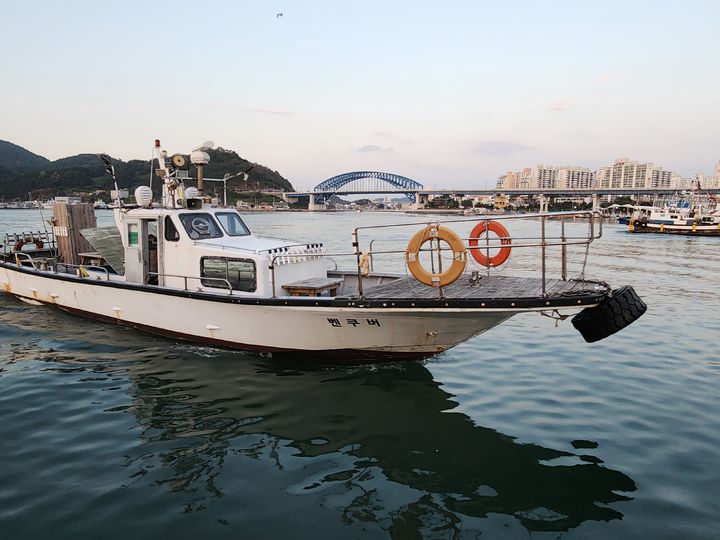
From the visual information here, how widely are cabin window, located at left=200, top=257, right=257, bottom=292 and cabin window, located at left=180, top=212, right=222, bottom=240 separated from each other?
68 centimetres

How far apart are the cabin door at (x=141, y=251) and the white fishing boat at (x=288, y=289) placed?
25 mm

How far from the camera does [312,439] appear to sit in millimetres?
6801

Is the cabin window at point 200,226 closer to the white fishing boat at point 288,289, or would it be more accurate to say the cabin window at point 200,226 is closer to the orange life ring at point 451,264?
the white fishing boat at point 288,289

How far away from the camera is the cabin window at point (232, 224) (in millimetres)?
11117

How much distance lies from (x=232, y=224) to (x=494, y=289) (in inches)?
252

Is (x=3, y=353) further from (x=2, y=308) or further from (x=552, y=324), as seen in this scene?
(x=552, y=324)

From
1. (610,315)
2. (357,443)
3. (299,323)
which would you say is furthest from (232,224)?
(610,315)

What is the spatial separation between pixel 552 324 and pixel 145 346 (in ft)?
35.0

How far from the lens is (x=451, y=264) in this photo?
7.19 m

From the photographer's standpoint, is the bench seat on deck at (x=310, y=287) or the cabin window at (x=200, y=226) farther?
the cabin window at (x=200, y=226)

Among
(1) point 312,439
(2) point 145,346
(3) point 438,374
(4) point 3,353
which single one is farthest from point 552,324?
(4) point 3,353

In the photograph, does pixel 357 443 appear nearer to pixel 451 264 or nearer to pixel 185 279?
pixel 451 264

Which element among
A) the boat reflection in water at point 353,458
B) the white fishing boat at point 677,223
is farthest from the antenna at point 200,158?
the white fishing boat at point 677,223

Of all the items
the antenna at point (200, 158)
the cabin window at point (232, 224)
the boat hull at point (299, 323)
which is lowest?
the boat hull at point (299, 323)
